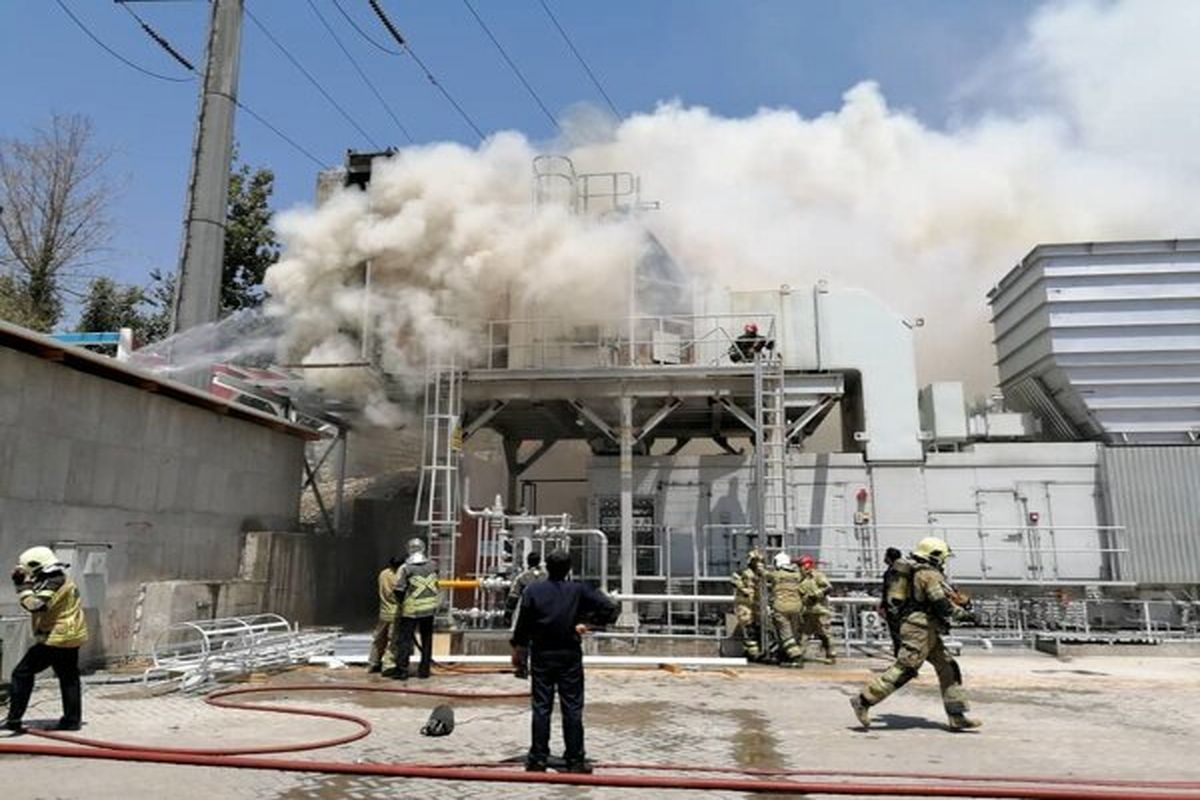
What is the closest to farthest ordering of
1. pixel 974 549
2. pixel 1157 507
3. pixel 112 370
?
pixel 112 370 → pixel 1157 507 → pixel 974 549

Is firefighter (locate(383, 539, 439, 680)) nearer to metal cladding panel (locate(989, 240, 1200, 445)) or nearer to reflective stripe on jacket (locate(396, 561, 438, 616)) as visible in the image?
reflective stripe on jacket (locate(396, 561, 438, 616))

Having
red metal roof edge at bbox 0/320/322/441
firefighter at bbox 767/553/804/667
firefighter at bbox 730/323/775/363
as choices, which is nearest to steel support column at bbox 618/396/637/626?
firefighter at bbox 730/323/775/363

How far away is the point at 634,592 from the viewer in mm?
14359

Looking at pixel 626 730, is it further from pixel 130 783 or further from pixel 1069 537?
pixel 1069 537

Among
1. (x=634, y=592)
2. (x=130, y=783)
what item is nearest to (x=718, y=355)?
(x=634, y=592)

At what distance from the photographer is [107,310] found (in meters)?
27.1

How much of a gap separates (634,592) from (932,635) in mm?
8187

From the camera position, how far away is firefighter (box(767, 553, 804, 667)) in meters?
10.4

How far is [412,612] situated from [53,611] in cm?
372

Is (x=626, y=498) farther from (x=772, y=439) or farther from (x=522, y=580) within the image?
(x=522, y=580)

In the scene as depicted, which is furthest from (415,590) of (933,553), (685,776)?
(933,553)

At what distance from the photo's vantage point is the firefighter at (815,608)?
35.8ft

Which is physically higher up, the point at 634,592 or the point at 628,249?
the point at 628,249

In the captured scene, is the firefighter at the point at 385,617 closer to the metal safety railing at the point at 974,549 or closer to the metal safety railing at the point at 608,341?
the metal safety railing at the point at 974,549
